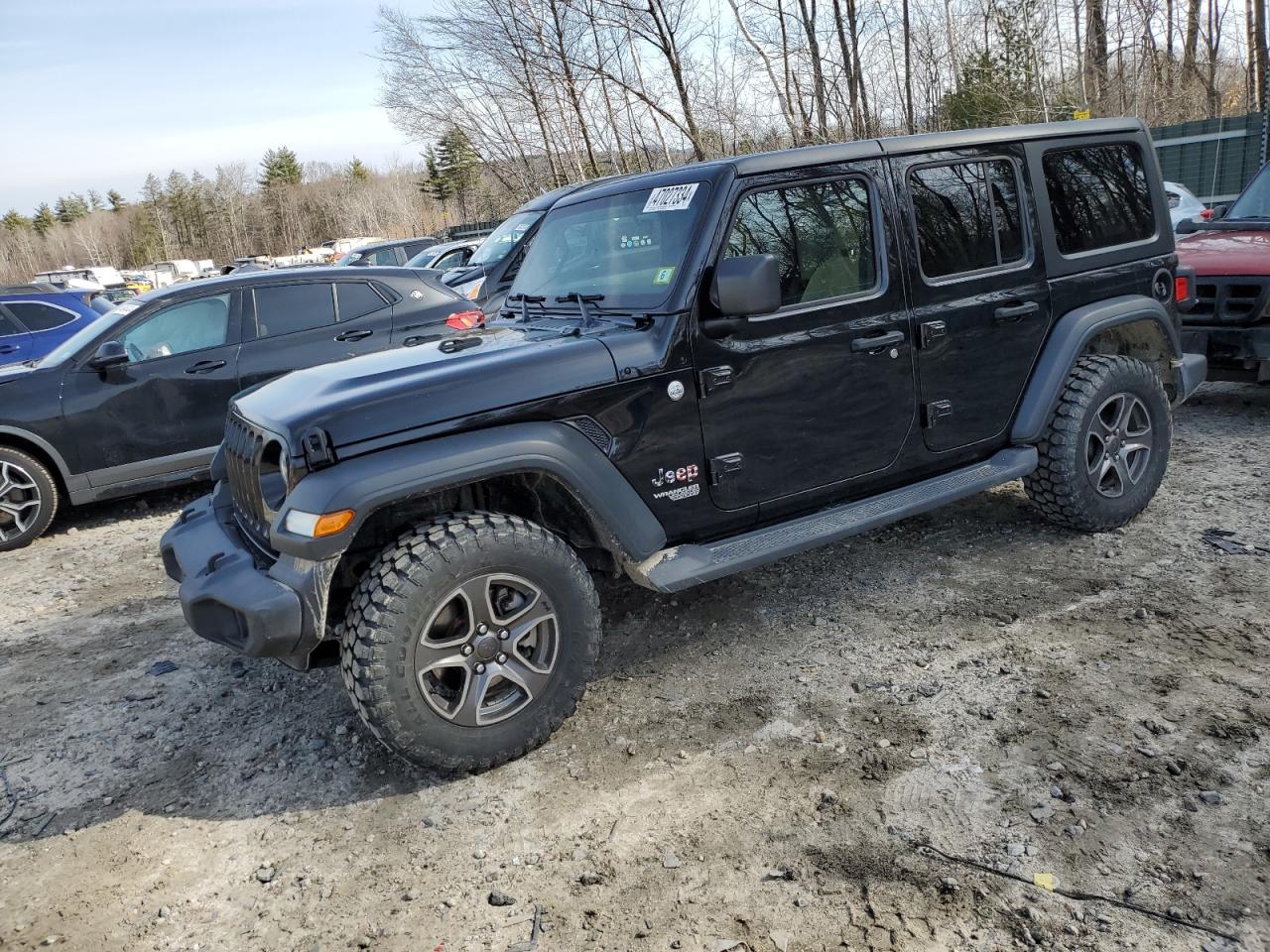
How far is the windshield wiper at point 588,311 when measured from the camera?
3.58 metres

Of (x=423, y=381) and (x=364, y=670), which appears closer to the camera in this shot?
(x=364, y=670)

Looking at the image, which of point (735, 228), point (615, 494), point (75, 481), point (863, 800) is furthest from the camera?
point (75, 481)

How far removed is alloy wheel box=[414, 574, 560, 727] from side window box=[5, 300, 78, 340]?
1095cm

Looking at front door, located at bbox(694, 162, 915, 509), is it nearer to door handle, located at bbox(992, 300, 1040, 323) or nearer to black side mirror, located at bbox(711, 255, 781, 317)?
black side mirror, located at bbox(711, 255, 781, 317)

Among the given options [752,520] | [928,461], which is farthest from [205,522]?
[928,461]

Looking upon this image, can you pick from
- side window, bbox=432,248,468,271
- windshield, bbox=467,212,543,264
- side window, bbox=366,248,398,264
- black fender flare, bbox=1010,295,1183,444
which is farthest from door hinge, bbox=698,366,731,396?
side window, bbox=366,248,398,264

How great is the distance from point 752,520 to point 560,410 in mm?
988

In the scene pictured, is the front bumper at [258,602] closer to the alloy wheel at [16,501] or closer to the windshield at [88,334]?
the alloy wheel at [16,501]

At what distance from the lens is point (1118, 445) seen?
4.71 m

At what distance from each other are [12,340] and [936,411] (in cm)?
1141

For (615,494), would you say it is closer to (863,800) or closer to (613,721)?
(613,721)

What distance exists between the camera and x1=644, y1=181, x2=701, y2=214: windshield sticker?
365cm

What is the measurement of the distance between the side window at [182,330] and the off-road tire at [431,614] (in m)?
4.58

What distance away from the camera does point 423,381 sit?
10.2ft
